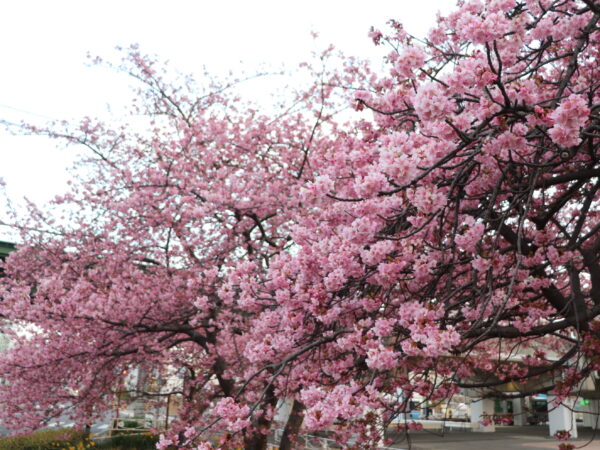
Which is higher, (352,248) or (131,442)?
(352,248)

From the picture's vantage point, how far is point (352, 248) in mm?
3480

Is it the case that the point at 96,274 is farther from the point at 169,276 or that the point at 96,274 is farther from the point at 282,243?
the point at 282,243

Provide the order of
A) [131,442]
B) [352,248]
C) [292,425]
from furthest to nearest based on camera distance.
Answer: [131,442], [292,425], [352,248]

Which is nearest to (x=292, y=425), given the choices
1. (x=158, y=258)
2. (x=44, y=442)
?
(x=158, y=258)

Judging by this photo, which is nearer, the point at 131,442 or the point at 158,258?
the point at 158,258

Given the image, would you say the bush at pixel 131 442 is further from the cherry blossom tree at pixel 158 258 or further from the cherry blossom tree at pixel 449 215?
the cherry blossom tree at pixel 449 215

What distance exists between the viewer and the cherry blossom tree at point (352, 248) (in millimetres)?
2908

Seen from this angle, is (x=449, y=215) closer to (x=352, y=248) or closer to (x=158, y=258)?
(x=352, y=248)

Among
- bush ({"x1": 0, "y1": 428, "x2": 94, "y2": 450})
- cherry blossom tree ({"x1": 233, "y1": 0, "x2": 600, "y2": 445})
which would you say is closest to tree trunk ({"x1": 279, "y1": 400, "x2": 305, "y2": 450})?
cherry blossom tree ({"x1": 233, "y1": 0, "x2": 600, "y2": 445})

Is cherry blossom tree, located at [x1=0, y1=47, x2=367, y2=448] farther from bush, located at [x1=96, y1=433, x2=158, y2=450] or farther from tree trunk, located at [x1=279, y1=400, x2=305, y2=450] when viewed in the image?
bush, located at [x1=96, y1=433, x2=158, y2=450]

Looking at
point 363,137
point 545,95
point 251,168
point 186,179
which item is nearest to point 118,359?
point 186,179

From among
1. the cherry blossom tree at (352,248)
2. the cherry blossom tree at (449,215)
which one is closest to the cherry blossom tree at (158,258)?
the cherry blossom tree at (352,248)

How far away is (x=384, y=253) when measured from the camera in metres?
3.29

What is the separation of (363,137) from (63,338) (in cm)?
554
